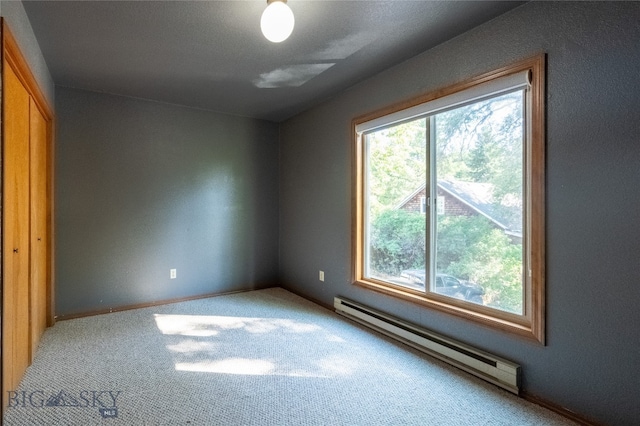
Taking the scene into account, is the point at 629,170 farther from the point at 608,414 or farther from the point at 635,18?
the point at 608,414

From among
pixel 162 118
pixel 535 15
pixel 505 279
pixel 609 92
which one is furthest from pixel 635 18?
pixel 162 118

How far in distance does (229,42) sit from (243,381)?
2354mm

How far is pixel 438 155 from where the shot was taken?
2.64 meters

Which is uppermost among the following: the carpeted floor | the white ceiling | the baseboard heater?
the white ceiling

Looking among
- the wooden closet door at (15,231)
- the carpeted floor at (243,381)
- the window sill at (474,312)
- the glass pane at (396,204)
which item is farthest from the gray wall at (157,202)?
the window sill at (474,312)

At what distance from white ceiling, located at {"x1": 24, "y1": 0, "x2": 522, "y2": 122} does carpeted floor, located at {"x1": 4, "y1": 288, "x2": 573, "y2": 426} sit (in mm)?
2318

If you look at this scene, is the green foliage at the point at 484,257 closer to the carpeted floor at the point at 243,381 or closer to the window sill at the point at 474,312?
the window sill at the point at 474,312

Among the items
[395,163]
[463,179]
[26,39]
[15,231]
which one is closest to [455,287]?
[463,179]

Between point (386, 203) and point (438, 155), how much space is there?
2.35ft

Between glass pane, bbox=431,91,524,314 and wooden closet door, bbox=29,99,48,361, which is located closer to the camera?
glass pane, bbox=431,91,524,314

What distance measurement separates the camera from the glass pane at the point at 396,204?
280 cm

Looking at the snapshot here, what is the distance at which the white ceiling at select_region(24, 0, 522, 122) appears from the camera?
2.02m

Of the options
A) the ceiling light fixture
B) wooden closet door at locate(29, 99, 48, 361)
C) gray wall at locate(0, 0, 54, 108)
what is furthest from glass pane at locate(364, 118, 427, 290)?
wooden closet door at locate(29, 99, 48, 361)

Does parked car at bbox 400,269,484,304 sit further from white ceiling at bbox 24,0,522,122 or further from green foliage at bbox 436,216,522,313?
white ceiling at bbox 24,0,522,122
